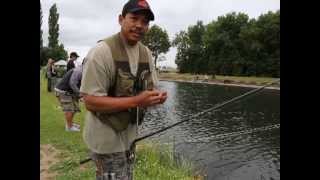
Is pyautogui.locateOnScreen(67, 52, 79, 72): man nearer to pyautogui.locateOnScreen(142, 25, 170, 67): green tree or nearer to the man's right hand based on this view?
the man's right hand

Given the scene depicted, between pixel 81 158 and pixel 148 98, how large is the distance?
516cm

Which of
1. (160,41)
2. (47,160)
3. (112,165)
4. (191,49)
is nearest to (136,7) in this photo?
(112,165)

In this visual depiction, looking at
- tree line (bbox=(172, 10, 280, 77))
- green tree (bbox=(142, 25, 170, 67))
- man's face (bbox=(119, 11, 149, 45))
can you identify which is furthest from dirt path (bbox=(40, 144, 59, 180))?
A: green tree (bbox=(142, 25, 170, 67))

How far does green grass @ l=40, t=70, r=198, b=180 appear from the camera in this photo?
22.5 ft

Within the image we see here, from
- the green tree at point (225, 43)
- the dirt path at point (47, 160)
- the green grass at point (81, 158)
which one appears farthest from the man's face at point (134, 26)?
the green tree at point (225, 43)

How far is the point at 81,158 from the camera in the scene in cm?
752

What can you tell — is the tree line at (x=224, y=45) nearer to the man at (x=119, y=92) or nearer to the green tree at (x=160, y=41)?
the green tree at (x=160, y=41)

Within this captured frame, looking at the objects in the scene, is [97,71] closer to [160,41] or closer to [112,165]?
[112,165]

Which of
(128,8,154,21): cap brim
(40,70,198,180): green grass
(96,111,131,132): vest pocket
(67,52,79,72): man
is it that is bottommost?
(40,70,198,180): green grass

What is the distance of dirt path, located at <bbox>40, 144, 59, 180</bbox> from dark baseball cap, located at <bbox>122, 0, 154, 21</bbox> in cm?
439

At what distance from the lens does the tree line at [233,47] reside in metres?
70.7

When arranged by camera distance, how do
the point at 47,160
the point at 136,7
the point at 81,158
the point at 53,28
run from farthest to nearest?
1. the point at 53,28
2. the point at 47,160
3. the point at 81,158
4. the point at 136,7
